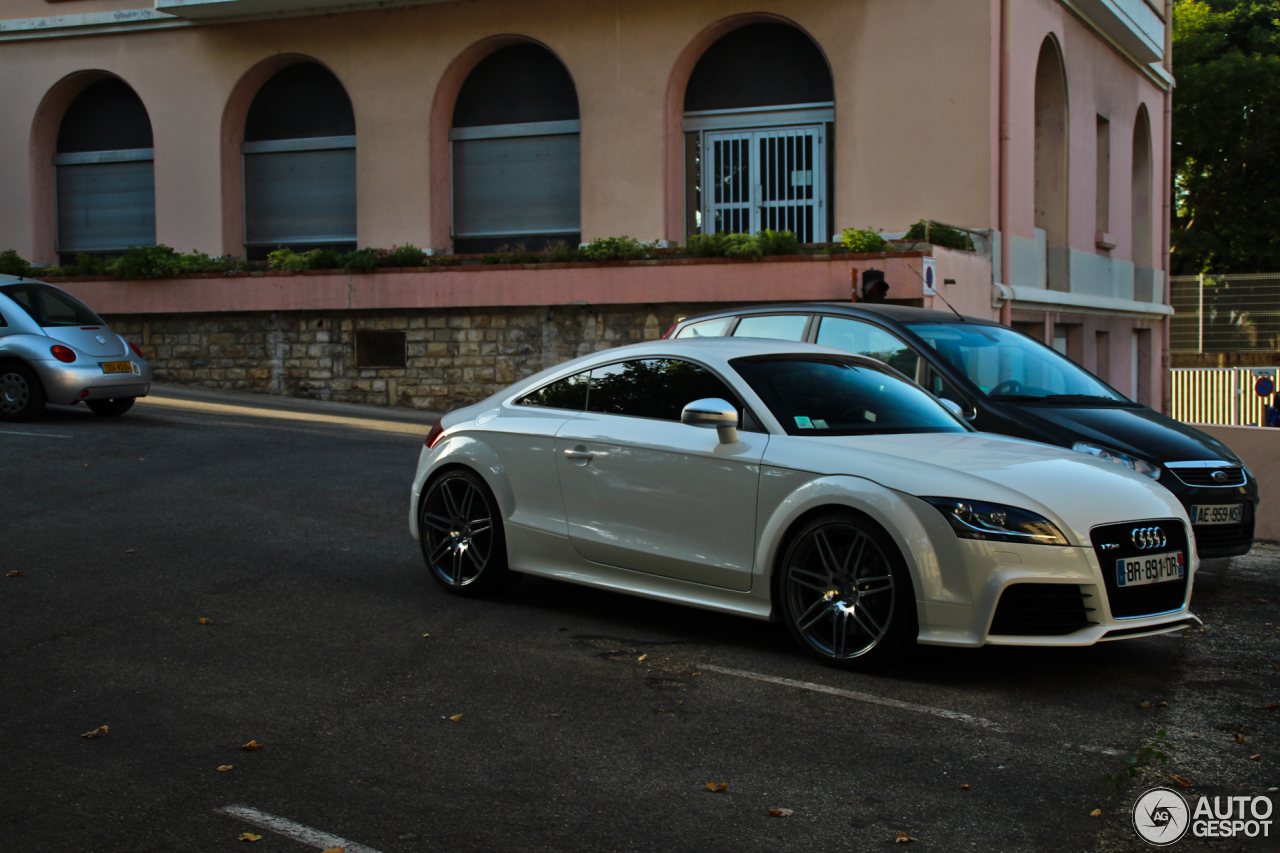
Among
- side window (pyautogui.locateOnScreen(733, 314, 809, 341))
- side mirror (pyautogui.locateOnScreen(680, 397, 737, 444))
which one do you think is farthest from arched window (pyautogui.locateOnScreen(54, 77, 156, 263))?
side mirror (pyautogui.locateOnScreen(680, 397, 737, 444))

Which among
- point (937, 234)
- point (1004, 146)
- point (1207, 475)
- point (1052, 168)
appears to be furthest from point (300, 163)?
point (1207, 475)

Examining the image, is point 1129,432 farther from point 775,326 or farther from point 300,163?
point 300,163

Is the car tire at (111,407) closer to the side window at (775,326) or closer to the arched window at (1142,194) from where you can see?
the side window at (775,326)

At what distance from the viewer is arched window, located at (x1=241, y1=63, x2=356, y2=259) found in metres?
21.8

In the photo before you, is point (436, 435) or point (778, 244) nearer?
point (436, 435)

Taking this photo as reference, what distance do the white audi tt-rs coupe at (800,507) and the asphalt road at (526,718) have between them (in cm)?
29

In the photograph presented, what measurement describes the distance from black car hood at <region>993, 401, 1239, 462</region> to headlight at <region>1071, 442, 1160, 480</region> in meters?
0.04

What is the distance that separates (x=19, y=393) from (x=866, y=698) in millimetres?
11994

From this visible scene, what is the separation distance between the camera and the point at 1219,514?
7879 millimetres

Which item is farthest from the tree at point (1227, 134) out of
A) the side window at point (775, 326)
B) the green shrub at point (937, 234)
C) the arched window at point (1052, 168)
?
the side window at point (775, 326)

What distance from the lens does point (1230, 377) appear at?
1081 inches

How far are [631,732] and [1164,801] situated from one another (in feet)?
6.12

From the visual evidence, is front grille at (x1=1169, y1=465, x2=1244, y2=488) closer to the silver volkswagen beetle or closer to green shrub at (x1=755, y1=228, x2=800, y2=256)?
green shrub at (x1=755, y1=228, x2=800, y2=256)

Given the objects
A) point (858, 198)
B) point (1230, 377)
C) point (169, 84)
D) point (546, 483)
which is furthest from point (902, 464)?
point (1230, 377)
